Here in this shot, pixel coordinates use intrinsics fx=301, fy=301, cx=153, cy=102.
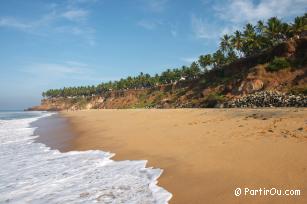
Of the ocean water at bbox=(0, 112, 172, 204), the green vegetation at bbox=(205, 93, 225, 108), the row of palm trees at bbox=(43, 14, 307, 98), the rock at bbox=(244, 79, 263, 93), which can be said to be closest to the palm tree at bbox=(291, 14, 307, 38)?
the row of palm trees at bbox=(43, 14, 307, 98)

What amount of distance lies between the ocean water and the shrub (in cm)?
3507

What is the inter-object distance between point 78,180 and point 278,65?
127 ft

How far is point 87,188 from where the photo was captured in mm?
6809

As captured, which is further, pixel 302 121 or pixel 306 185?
pixel 302 121

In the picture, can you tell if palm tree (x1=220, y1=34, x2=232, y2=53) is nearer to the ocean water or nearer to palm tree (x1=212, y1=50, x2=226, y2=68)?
palm tree (x1=212, y1=50, x2=226, y2=68)

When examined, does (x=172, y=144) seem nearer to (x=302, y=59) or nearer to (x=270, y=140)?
(x=270, y=140)

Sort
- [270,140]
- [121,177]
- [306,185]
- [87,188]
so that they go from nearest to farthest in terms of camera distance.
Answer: [306,185]
[87,188]
[121,177]
[270,140]

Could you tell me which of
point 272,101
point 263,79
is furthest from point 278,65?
point 272,101

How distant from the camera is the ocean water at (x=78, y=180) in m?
6.16

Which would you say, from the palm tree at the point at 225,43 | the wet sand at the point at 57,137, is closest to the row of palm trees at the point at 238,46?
the palm tree at the point at 225,43

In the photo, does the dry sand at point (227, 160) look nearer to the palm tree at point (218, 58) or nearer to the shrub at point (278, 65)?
the shrub at point (278, 65)

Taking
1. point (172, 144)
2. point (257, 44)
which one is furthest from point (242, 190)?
point (257, 44)

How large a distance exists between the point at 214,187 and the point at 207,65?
260 feet

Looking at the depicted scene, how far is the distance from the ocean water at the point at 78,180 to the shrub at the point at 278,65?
3507cm
